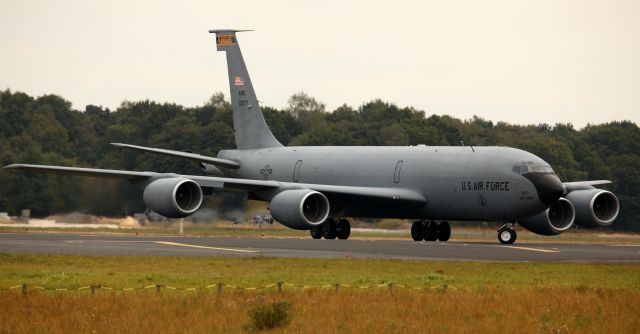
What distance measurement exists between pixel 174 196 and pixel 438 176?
10.4m

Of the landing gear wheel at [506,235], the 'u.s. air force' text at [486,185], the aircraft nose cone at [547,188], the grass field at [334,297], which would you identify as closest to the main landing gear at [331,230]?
the 'u.s. air force' text at [486,185]

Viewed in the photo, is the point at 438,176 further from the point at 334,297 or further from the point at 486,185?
the point at 334,297

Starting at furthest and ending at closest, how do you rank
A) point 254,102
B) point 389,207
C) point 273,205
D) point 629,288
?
1. point 254,102
2. point 389,207
3. point 273,205
4. point 629,288

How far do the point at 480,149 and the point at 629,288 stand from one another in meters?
21.1

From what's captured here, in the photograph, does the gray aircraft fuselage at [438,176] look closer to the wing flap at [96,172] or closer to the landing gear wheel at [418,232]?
the landing gear wheel at [418,232]

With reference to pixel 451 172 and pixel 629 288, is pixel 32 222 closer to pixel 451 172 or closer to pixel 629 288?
pixel 451 172

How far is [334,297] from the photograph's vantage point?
2317 cm

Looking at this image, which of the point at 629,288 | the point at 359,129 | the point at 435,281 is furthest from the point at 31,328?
the point at 359,129

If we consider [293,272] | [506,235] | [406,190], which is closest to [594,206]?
[506,235]

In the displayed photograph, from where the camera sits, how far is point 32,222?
59.4m

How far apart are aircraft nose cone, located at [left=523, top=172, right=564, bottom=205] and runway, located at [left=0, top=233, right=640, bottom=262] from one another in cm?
230

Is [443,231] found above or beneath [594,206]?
beneath

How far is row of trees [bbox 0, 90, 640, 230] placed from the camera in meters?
68.8

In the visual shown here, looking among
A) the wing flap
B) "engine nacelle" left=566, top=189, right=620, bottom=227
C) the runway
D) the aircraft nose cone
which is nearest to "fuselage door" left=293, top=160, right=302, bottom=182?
the runway
